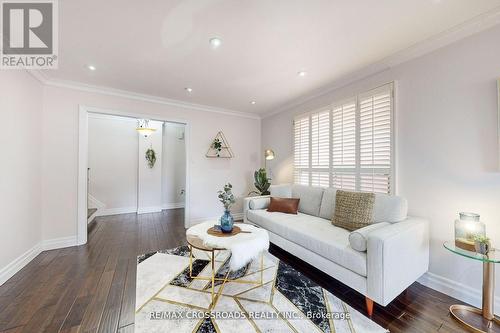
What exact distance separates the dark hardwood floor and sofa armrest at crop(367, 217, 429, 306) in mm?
225

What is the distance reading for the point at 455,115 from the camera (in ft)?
6.58

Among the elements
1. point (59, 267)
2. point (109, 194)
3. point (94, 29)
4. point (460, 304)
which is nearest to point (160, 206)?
point (109, 194)

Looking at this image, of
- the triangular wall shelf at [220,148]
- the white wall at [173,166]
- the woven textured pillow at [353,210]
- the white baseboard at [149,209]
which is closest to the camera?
the woven textured pillow at [353,210]

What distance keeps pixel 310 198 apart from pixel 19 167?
3971mm

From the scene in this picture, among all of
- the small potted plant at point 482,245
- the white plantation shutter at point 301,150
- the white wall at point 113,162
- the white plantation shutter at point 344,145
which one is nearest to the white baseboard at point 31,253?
the white wall at point 113,162

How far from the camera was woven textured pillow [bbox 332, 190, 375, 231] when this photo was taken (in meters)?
2.30

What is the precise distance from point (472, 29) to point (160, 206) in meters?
6.69

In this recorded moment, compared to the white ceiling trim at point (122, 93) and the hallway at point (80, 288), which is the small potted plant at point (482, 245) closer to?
the hallway at point (80, 288)

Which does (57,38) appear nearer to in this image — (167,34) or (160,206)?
(167,34)

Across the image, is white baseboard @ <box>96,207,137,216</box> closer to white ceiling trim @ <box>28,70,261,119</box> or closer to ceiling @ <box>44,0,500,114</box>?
white ceiling trim @ <box>28,70,261,119</box>

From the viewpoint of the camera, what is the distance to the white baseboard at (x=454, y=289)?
6.00 ft

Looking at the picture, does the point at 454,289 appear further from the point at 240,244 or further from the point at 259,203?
the point at 259,203

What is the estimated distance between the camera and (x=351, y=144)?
298 cm

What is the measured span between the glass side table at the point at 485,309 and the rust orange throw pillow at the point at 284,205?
5.95 feet
